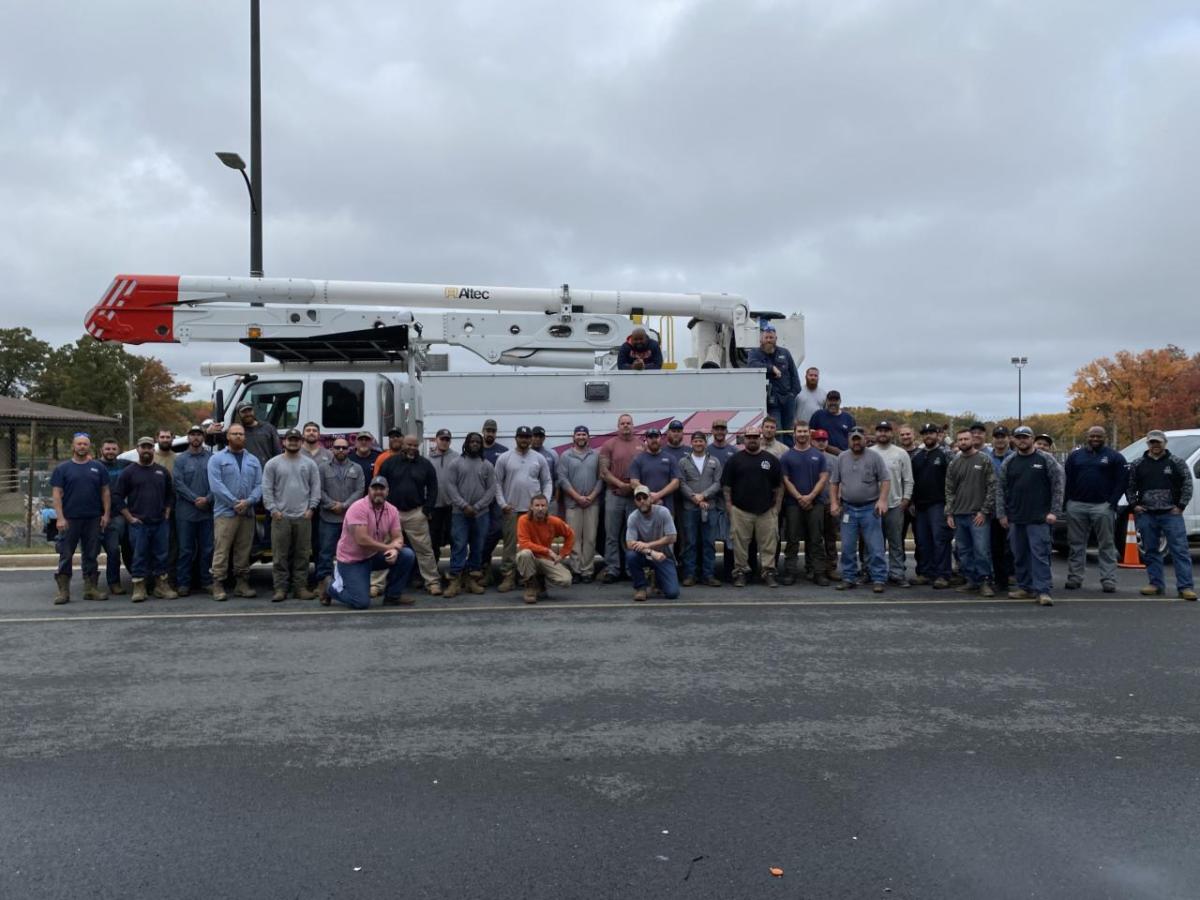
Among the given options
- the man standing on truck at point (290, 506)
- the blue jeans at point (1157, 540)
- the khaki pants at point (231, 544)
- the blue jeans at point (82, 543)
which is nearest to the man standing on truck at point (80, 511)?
the blue jeans at point (82, 543)

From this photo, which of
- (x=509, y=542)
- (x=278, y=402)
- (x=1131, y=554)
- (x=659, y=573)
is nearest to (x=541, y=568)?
(x=509, y=542)

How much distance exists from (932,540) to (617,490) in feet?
12.2

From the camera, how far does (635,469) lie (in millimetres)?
10242

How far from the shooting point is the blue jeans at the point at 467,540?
984 centimetres

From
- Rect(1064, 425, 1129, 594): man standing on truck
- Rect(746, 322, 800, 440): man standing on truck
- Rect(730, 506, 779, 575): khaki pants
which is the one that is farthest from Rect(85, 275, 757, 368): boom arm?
Rect(1064, 425, 1129, 594): man standing on truck

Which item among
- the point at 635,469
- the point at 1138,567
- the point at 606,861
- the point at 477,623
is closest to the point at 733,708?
the point at 606,861

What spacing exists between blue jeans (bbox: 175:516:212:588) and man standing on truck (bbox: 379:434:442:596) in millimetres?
2075

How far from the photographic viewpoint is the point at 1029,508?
915 centimetres

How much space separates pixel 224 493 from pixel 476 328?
13.8ft

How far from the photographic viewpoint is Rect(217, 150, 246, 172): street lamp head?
12.1 m

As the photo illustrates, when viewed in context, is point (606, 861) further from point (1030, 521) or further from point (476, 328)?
point (476, 328)

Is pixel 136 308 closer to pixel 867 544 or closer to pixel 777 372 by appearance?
pixel 777 372

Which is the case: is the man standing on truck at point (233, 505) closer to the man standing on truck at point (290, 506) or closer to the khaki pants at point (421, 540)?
the man standing on truck at point (290, 506)

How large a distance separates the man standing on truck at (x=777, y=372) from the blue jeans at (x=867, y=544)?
1848 millimetres
